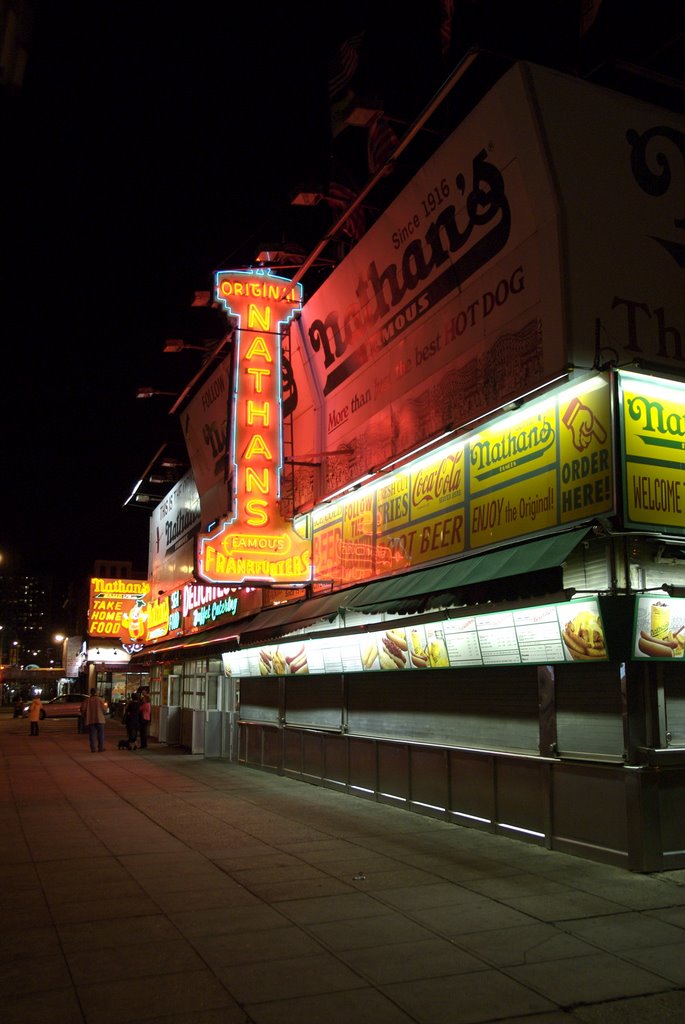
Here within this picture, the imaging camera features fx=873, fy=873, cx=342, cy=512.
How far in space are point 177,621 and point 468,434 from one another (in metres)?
21.7

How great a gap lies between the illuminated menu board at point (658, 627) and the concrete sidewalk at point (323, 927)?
2.10m

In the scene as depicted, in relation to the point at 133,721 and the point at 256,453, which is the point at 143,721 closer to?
the point at 133,721

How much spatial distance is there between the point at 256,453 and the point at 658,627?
340 inches

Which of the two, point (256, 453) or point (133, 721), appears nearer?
point (256, 453)

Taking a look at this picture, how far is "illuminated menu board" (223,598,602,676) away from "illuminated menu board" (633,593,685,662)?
0.35 m

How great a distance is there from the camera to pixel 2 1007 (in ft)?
17.3

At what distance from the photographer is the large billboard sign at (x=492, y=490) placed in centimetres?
924

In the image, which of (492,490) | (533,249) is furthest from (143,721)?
(533,249)

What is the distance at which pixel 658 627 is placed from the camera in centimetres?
859

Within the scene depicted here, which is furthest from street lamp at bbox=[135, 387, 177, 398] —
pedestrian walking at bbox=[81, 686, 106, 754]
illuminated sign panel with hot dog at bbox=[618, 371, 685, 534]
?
illuminated sign panel with hot dog at bbox=[618, 371, 685, 534]

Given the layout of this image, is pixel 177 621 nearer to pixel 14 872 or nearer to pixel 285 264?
pixel 285 264

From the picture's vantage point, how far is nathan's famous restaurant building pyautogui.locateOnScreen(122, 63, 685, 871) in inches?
348

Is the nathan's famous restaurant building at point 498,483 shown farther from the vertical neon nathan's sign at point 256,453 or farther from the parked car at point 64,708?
the parked car at point 64,708

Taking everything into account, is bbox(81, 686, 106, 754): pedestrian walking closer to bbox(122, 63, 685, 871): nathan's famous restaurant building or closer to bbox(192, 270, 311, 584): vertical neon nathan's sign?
bbox(122, 63, 685, 871): nathan's famous restaurant building
